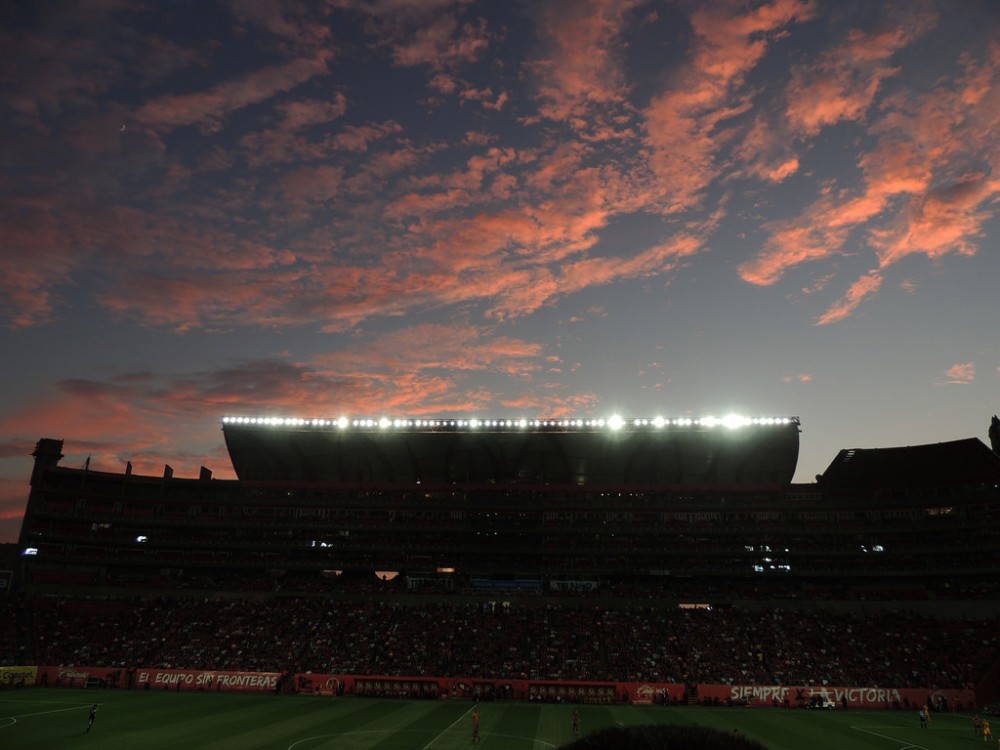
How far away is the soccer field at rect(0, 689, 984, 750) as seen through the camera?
125 feet

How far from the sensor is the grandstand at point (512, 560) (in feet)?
209

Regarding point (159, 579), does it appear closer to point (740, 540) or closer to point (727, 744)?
point (740, 540)

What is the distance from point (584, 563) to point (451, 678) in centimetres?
3289

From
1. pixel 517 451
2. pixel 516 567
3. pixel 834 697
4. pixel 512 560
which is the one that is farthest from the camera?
pixel 517 451

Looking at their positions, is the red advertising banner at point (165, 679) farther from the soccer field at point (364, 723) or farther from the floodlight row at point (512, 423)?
the floodlight row at point (512, 423)

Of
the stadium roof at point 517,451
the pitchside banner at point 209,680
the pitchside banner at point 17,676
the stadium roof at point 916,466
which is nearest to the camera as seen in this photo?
the pitchside banner at point 17,676

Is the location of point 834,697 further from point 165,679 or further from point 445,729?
point 165,679

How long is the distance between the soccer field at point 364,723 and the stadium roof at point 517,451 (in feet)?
130

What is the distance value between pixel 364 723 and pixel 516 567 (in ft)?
145

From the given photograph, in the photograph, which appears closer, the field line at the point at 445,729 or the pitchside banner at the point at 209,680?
the field line at the point at 445,729

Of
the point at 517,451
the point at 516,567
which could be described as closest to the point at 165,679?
the point at 516,567

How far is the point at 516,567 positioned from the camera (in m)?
87.1

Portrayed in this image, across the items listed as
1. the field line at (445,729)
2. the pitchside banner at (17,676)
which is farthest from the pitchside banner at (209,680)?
the field line at (445,729)

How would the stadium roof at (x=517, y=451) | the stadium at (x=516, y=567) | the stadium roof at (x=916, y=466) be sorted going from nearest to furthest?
the stadium at (x=516, y=567) → the stadium roof at (x=916, y=466) → the stadium roof at (x=517, y=451)
